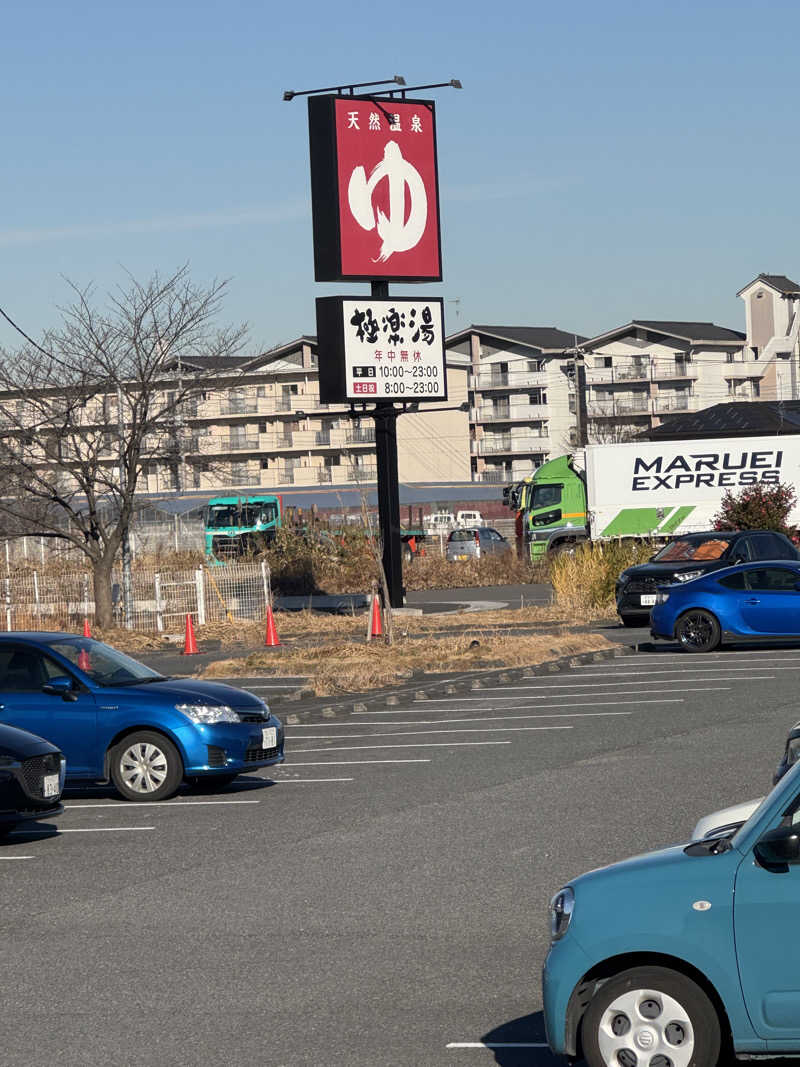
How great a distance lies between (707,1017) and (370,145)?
30.7 meters

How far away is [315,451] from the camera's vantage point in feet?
304

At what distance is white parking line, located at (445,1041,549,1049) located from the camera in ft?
20.1

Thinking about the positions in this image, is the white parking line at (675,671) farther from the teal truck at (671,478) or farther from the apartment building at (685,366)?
the apartment building at (685,366)

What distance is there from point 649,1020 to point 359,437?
292ft

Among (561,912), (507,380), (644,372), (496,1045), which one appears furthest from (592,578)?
(507,380)

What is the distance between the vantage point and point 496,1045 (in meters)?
→ 6.16

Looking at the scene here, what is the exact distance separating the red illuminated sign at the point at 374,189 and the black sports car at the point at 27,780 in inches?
921

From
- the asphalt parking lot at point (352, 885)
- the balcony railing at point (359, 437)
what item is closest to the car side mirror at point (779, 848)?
the asphalt parking lot at point (352, 885)

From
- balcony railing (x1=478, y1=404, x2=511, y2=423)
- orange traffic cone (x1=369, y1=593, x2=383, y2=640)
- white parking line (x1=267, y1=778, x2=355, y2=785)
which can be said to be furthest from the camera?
balcony railing (x1=478, y1=404, x2=511, y2=423)

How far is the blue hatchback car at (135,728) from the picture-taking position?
43.1 ft

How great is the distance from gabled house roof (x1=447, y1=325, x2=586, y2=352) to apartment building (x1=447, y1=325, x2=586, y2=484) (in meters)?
0.06

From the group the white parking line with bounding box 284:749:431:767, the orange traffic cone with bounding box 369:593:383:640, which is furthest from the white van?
the white parking line with bounding box 284:749:431:767

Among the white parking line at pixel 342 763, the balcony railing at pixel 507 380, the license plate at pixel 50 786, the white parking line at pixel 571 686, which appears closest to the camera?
the license plate at pixel 50 786

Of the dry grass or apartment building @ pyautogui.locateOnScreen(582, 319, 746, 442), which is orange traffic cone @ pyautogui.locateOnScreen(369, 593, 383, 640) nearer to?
the dry grass
